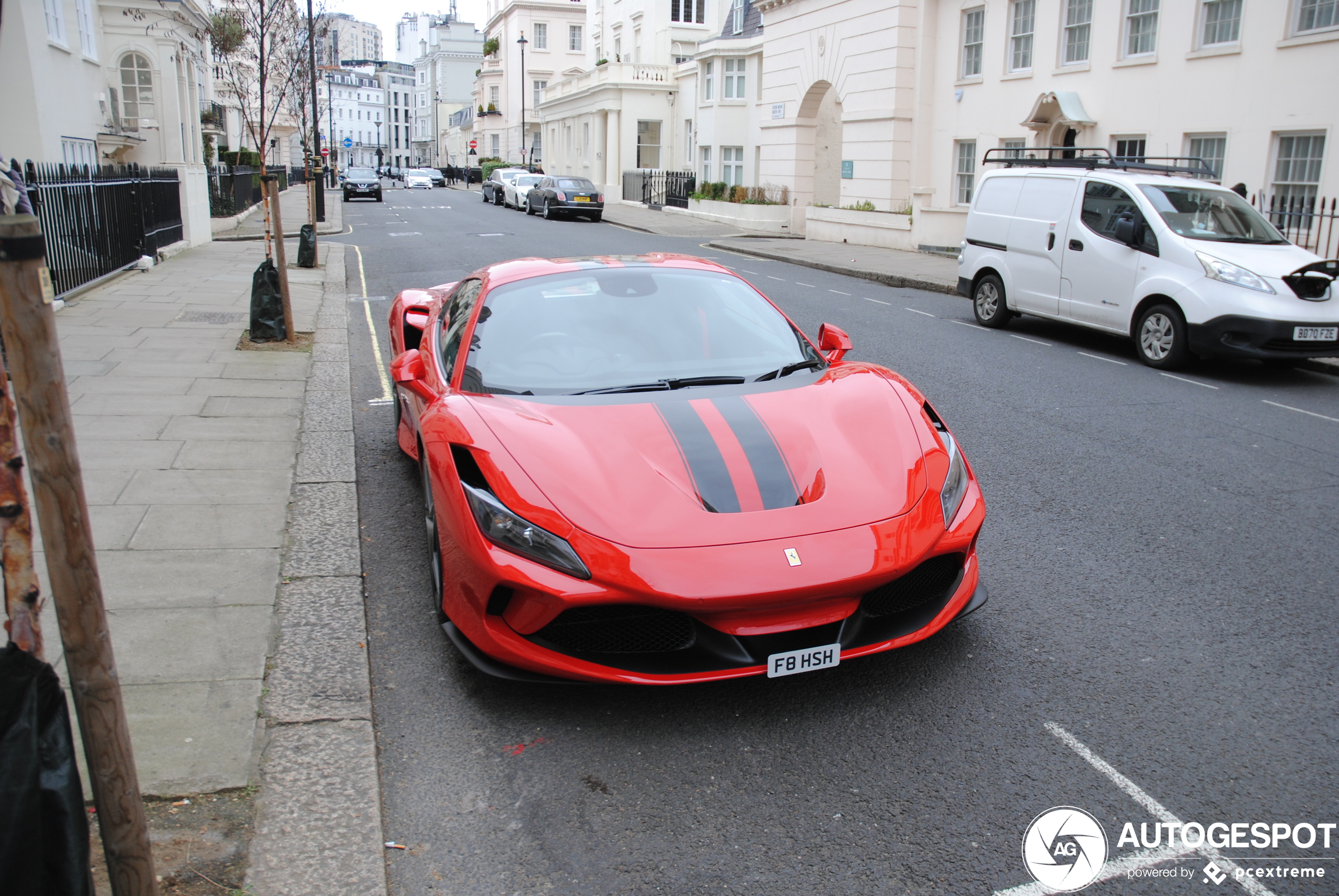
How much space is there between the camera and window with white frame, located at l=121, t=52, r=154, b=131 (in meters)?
24.0

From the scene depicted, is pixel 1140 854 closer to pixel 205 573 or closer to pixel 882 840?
pixel 882 840

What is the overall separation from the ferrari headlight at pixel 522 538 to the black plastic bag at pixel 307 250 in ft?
49.7

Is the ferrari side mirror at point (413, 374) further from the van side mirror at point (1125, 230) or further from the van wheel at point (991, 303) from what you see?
the van wheel at point (991, 303)

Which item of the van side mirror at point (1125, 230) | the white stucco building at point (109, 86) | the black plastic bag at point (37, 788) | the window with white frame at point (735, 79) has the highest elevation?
the window with white frame at point (735, 79)

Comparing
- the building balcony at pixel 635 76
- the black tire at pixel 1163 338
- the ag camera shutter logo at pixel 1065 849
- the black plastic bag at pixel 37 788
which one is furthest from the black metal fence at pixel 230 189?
the ag camera shutter logo at pixel 1065 849

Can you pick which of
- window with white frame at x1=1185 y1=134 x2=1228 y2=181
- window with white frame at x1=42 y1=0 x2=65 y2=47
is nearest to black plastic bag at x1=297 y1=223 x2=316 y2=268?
window with white frame at x1=42 y1=0 x2=65 y2=47

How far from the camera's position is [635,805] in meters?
2.98

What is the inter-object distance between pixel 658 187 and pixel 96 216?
1268 inches

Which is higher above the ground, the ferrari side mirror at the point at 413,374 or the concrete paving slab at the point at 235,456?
the ferrari side mirror at the point at 413,374

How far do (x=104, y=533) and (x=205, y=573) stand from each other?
76cm

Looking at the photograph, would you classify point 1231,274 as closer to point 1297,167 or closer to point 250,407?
point 1297,167

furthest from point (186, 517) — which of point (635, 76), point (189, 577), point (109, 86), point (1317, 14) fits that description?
point (635, 76)

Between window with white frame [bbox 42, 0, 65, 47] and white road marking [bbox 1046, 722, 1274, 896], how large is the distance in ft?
70.0

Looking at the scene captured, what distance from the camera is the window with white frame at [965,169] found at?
23.8 metres
